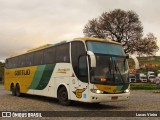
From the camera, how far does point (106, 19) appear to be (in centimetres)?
6075

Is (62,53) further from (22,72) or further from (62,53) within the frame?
(22,72)

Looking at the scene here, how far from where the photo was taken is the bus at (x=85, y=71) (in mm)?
15289

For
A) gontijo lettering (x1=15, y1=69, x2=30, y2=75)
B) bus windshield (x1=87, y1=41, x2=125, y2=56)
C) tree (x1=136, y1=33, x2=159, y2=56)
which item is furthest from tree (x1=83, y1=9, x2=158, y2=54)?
bus windshield (x1=87, y1=41, x2=125, y2=56)

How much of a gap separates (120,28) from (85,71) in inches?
1783

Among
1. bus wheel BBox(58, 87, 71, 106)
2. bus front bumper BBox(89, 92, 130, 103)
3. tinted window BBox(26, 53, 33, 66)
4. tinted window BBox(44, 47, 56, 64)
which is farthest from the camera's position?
tinted window BBox(26, 53, 33, 66)

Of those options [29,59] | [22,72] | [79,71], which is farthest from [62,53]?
[22,72]

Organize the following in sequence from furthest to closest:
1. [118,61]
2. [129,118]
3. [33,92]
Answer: [33,92], [118,61], [129,118]

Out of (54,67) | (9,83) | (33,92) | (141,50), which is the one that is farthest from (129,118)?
(141,50)

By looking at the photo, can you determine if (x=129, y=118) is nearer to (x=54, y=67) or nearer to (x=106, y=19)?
(x=54, y=67)

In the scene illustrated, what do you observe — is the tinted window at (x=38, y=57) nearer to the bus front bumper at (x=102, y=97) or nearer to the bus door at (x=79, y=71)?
the bus door at (x=79, y=71)

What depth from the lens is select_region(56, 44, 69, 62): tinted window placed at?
1749 cm

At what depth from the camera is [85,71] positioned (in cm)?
1561

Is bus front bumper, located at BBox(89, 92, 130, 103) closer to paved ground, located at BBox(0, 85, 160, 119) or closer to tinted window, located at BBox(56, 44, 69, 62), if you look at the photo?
paved ground, located at BBox(0, 85, 160, 119)

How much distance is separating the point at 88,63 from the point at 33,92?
304 inches
